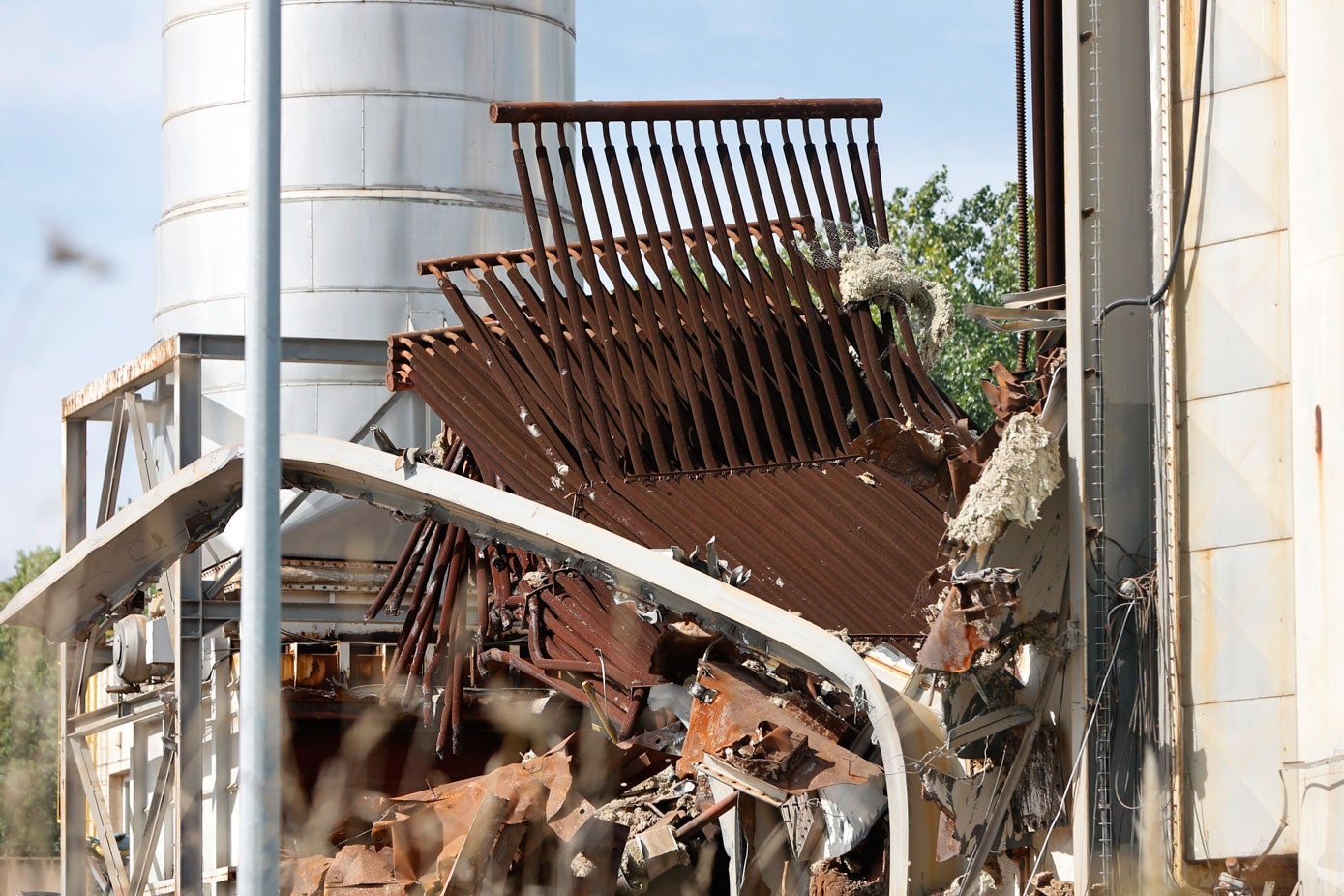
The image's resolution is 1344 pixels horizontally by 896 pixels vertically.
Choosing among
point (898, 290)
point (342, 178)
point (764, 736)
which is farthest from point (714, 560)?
point (342, 178)

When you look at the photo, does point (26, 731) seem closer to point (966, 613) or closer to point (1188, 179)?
point (966, 613)

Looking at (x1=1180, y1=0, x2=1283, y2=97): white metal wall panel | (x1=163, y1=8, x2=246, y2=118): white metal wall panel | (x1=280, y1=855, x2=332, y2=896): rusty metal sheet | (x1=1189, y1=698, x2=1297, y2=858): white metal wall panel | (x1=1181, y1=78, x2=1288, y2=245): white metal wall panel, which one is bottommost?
(x1=280, y1=855, x2=332, y2=896): rusty metal sheet

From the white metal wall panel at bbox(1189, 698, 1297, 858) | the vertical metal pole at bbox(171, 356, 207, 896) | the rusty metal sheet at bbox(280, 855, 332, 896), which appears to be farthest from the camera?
the vertical metal pole at bbox(171, 356, 207, 896)

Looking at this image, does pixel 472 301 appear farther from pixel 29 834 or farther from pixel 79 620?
pixel 29 834

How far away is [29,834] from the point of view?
6.43 m

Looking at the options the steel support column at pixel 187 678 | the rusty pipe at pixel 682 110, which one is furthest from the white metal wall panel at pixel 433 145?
the rusty pipe at pixel 682 110

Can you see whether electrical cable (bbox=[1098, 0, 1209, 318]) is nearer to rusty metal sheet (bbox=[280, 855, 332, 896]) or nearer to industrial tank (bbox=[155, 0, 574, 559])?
rusty metal sheet (bbox=[280, 855, 332, 896])

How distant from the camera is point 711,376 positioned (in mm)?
10633

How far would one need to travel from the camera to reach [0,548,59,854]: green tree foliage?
223 inches

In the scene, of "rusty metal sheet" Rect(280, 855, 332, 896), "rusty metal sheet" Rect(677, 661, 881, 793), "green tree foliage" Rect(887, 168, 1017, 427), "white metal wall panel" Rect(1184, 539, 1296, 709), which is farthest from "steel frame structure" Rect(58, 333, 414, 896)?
"green tree foliage" Rect(887, 168, 1017, 427)

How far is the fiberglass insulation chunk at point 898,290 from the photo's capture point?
10977mm

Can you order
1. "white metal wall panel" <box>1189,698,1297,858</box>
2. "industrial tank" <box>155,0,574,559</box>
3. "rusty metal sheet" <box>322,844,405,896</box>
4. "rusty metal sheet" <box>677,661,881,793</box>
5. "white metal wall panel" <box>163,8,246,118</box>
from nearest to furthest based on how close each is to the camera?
"white metal wall panel" <box>1189,698,1297,858</box> → "rusty metal sheet" <box>677,661,881,793</box> → "rusty metal sheet" <box>322,844,405,896</box> → "industrial tank" <box>155,0,574,559</box> → "white metal wall panel" <box>163,8,246,118</box>

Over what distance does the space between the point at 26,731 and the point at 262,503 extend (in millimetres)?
10020

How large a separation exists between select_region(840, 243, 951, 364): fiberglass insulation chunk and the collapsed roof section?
0.11 m
